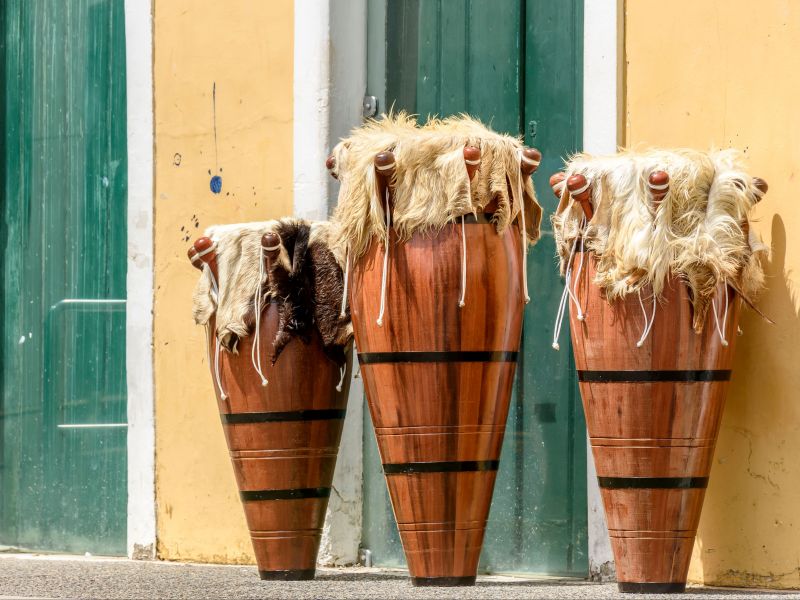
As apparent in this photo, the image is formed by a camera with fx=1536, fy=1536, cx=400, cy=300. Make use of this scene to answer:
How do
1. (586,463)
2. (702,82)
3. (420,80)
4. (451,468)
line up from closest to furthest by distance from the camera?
(451,468)
(702,82)
(586,463)
(420,80)

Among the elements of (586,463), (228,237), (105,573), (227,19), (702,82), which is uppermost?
(227,19)

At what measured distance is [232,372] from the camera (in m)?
4.14

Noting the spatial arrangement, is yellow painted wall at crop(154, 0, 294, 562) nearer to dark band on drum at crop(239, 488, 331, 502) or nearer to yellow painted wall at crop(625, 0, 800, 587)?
dark band on drum at crop(239, 488, 331, 502)

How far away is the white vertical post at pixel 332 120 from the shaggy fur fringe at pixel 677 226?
1.19m

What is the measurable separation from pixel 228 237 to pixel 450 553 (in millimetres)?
1067

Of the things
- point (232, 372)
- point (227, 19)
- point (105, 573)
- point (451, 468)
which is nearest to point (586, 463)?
point (451, 468)

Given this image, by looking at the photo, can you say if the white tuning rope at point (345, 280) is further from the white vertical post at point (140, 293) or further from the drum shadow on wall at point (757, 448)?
the white vertical post at point (140, 293)

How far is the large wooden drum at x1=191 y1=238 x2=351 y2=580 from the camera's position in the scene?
410 centimetres

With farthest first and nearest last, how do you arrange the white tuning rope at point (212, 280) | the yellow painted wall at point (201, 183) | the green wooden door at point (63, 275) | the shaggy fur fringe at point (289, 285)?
1. the green wooden door at point (63, 275)
2. the yellow painted wall at point (201, 183)
3. the white tuning rope at point (212, 280)
4. the shaggy fur fringe at point (289, 285)

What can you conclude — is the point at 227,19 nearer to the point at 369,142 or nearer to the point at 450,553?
the point at 369,142

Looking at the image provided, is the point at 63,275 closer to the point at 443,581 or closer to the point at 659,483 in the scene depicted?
the point at 443,581

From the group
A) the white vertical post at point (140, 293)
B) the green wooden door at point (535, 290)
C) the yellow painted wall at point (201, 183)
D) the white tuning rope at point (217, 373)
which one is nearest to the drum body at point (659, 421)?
the green wooden door at point (535, 290)

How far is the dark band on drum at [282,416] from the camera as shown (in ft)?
13.5

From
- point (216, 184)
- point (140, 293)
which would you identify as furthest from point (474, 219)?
point (140, 293)
